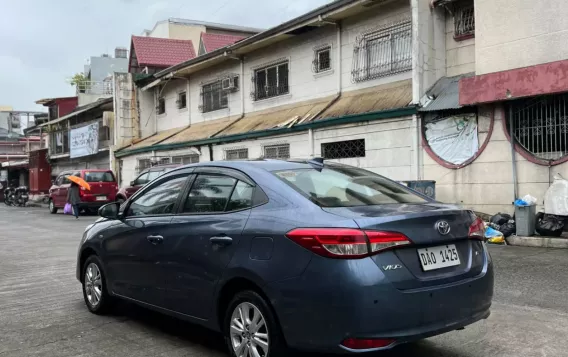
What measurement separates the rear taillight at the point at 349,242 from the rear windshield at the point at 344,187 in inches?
14.3

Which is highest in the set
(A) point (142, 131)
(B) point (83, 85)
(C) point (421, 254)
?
(B) point (83, 85)

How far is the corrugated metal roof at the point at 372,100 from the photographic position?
1219 cm

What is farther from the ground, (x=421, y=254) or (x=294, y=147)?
(x=294, y=147)

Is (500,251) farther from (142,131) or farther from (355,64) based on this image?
(142,131)

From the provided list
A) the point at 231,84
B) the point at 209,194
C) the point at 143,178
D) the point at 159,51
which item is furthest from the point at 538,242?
the point at 159,51

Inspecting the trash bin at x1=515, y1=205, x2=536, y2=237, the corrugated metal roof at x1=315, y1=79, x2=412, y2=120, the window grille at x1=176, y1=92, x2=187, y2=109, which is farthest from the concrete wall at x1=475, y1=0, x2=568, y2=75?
the window grille at x1=176, y1=92, x2=187, y2=109

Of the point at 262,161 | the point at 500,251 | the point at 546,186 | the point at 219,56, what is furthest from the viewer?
the point at 219,56

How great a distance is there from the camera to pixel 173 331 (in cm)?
475

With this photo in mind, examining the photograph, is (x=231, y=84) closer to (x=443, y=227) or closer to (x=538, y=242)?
(x=538, y=242)

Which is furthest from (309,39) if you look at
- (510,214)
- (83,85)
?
(83,85)

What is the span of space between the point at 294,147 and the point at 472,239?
37.6 feet

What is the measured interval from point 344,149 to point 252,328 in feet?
33.8

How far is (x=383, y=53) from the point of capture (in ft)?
44.0

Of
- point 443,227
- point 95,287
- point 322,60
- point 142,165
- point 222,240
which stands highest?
point 322,60
